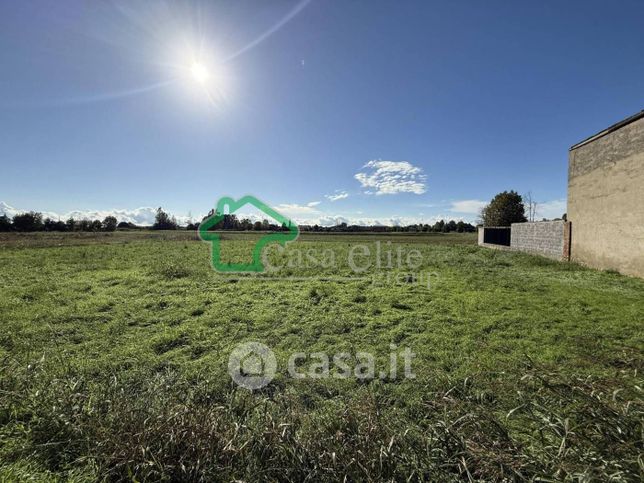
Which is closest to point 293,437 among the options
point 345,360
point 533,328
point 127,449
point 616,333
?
point 127,449

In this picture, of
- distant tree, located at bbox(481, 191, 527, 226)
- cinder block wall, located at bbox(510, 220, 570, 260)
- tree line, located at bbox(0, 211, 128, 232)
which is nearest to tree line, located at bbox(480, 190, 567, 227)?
distant tree, located at bbox(481, 191, 527, 226)

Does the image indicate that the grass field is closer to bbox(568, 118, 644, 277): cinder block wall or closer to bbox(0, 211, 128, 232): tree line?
bbox(568, 118, 644, 277): cinder block wall

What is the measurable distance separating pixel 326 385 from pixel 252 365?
→ 101cm

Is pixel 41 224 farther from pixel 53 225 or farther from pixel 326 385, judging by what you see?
pixel 326 385

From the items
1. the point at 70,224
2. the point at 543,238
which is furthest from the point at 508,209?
the point at 70,224

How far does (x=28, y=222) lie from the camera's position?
43062mm

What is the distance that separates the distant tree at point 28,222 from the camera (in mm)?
42156

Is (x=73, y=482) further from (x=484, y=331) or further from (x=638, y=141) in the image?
(x=638, y=141)

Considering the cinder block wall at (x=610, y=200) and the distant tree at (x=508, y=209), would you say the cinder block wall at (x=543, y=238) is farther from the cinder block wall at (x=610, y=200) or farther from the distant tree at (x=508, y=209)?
the distant tree at (x=508, y=209)

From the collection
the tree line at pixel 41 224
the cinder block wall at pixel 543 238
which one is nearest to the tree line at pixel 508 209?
the cinder block wall at pixel 543 238

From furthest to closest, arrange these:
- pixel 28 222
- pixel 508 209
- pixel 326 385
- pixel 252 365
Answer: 1. pixel 28 222
2. pixel 508 209
3. pixel 252 365
4. pixel 326 385

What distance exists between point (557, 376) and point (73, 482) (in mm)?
3442

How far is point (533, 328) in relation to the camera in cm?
426

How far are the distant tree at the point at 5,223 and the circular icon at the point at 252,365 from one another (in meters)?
56.4
